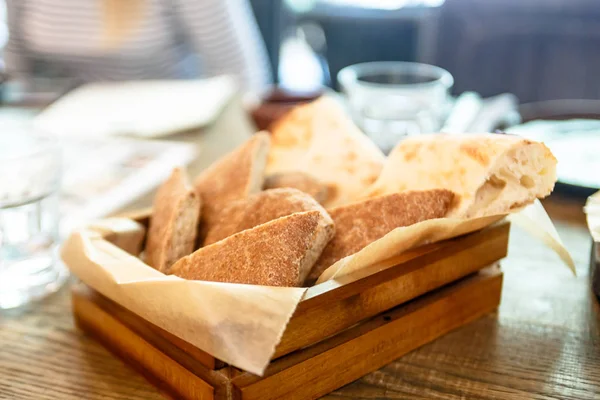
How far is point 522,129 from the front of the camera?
1.24 meters

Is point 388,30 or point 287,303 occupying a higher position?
point 287,303

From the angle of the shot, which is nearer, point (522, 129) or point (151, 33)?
Answer: point (522, 129)

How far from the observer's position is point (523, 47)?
280 cm

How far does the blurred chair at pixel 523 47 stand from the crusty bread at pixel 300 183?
89.5 inches

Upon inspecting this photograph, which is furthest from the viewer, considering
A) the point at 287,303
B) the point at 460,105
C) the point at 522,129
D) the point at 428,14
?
the point at 428,14

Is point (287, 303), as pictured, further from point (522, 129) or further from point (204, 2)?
point (204, 2)

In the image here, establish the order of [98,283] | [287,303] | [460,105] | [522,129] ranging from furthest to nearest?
[460,105] < [522,129] < [98,283] < [287,303]

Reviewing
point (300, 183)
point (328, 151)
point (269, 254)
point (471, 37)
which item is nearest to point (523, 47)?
point (471, 37)

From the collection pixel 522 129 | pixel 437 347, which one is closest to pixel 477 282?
pixel 437 347

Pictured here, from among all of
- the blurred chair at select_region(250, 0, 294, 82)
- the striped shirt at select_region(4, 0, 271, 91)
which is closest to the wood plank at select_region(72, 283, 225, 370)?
the striped shirt at select_region(4, 0, 271, 91)

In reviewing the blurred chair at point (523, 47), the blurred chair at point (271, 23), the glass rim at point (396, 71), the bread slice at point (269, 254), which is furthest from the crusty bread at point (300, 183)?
the blurred chair at point (523, 47)

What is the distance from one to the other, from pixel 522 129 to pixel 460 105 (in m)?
0.31

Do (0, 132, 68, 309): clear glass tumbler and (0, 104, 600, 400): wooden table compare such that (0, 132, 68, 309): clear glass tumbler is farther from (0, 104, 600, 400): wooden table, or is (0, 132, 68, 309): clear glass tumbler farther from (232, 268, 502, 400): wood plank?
(232, 268, 502, 400): wood plank

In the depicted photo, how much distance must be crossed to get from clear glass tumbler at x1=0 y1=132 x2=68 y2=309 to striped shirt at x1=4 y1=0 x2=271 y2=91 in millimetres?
1250
